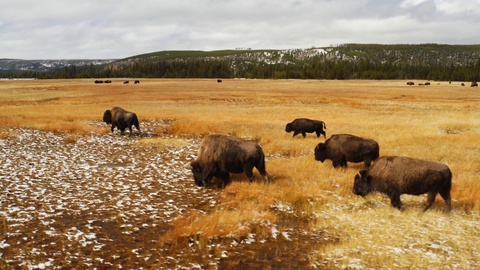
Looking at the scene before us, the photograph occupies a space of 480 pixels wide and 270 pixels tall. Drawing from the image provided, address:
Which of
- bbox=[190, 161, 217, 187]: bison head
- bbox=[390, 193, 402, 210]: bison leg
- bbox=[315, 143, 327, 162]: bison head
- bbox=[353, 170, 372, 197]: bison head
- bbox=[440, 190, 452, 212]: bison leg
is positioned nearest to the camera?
bbox=[440, 190, 452, 212]: bison leg

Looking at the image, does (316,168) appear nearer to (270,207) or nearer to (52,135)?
(270,207)

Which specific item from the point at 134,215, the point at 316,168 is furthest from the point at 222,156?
the point at 316,168

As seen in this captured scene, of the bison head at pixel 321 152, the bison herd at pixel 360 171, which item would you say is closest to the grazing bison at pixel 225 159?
the bison herd at pixel 360 171

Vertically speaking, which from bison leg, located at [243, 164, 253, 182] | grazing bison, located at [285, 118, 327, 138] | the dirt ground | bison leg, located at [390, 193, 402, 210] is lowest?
the dirt ground

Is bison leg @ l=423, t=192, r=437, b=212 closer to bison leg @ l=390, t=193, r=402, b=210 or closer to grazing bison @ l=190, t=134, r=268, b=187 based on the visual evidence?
bison leg @ l=390, t=193, r=402, b=210

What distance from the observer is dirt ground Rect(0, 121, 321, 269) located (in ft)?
26.4

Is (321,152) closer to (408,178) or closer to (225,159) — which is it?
(225,159)

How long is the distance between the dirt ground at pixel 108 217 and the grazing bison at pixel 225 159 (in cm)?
68

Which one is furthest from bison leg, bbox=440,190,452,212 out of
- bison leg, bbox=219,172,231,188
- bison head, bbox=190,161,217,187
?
bison head, bbox=190,161,217,187

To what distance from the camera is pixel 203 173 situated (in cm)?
1402

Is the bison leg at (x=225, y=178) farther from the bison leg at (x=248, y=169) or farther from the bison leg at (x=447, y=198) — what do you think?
the bison leg at (x=447, y=198)

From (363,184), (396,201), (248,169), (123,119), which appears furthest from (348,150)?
(123,119)

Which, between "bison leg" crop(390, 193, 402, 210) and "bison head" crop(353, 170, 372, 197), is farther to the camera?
"bison head" crop(353, 170, 372, 197)

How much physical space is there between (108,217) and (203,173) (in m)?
4.43
